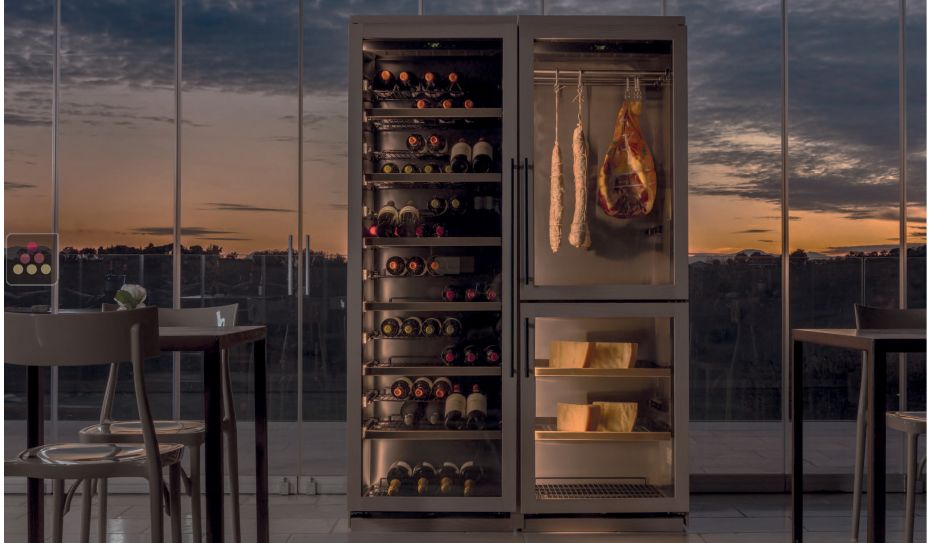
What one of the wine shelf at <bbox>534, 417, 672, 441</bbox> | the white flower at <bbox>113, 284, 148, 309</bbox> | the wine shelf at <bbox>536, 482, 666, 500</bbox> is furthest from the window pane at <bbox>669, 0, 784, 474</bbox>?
the white flower at <bbox>113, 284, 148, 309</bbox>

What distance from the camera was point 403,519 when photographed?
382 centimetres

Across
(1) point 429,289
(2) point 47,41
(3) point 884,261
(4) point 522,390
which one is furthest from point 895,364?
(2) point 47,41

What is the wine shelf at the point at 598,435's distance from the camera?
382 cm

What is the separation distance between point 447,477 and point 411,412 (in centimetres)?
33

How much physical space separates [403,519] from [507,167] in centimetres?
157

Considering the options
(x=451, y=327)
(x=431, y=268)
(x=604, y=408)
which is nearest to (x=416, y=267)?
(x=431, y=268)

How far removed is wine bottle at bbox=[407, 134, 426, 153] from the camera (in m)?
3.92

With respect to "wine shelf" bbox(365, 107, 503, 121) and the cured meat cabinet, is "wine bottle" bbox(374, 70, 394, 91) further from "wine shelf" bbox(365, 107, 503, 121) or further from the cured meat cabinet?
"wine shelf" bbox(365, 107, 503, 121)

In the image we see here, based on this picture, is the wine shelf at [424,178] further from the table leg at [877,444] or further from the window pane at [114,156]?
the table leg at [877,444]

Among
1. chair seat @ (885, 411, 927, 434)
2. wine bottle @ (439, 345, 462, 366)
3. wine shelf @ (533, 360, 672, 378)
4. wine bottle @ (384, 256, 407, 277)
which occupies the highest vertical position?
wine bottle @ (384, 256, 407, 277)

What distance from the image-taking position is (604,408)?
3.92m

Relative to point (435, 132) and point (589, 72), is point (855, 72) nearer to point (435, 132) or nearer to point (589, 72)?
point (589, 72)

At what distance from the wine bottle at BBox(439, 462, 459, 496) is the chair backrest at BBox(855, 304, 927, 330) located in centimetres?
179

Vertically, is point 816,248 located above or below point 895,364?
above
